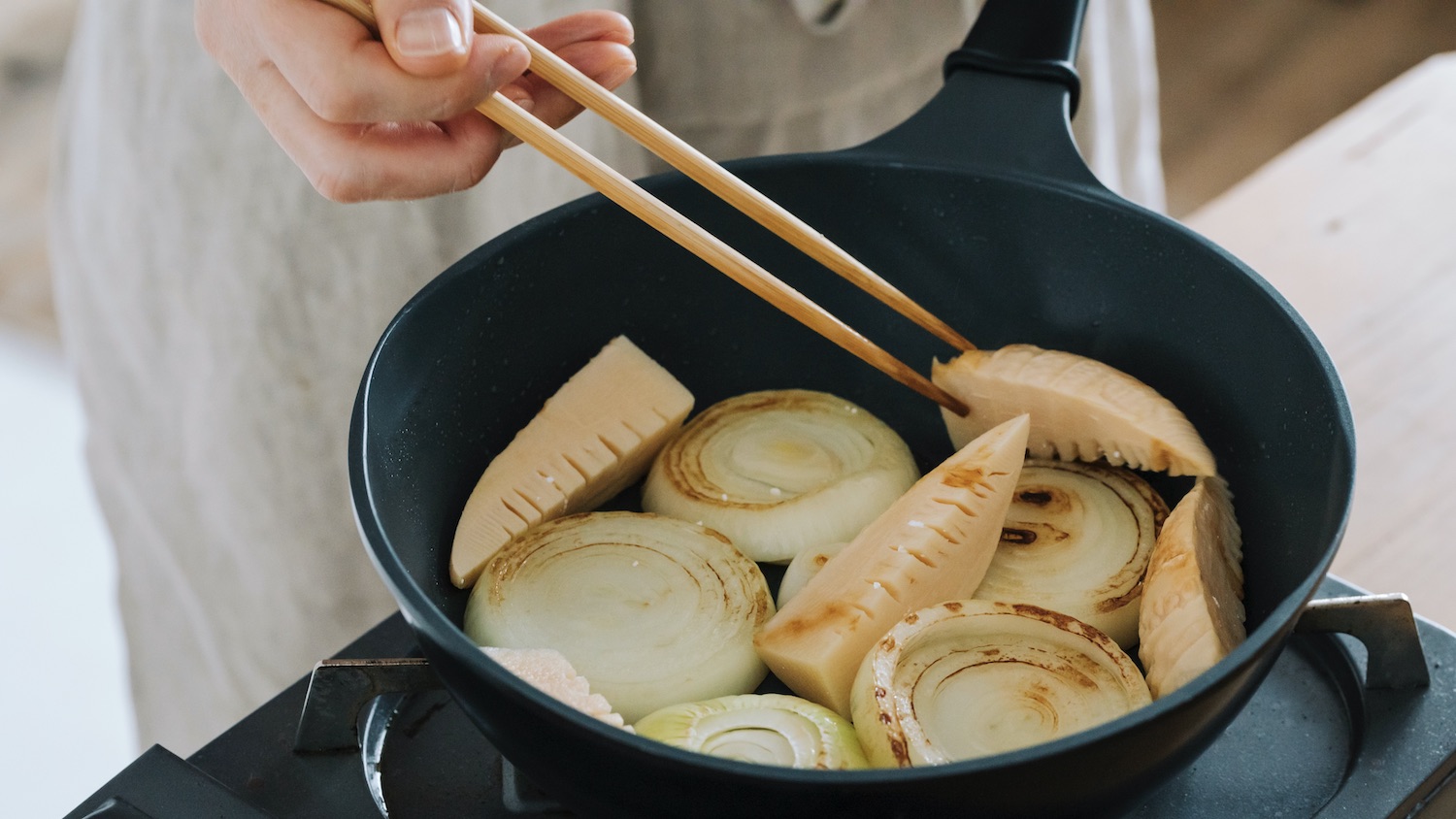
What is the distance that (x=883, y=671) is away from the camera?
56 cm

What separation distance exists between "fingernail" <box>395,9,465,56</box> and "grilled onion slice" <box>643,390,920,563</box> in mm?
291

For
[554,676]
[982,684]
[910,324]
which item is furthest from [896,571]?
[910,324]

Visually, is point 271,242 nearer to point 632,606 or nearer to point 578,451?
point 578,451

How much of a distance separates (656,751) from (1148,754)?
0.58 ft

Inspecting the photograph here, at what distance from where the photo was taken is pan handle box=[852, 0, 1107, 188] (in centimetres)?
77

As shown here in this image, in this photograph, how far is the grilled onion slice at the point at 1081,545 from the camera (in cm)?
66

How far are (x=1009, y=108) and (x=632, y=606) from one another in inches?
15.1

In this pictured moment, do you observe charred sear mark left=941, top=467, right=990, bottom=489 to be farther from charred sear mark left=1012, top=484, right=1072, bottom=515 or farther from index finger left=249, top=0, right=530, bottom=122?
index finger left=249, top=0, right=530, bottom=122

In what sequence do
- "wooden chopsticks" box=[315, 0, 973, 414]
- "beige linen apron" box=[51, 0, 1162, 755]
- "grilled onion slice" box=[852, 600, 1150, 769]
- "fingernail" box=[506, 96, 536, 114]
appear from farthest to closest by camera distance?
"beige linen apron" box=[51, 0, 1162, 755] < "fingernail" box=[506, 96, 536, 114] < "wooden chopsticks" box=[315, 0, 973, 414] < "grilled onion slice" box=[852, 600, 1150, 769]

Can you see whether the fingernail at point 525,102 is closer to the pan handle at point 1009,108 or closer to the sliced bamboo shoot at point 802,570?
the pan handle at point 1009,108

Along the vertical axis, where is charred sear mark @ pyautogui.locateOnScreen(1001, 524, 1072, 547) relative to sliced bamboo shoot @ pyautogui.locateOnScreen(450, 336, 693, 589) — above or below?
→ below

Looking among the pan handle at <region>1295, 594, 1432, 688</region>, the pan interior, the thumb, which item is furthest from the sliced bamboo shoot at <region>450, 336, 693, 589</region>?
the pan handle at <region>1295, 594, 1432, 688</region>

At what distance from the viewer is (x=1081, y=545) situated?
27.2 inches

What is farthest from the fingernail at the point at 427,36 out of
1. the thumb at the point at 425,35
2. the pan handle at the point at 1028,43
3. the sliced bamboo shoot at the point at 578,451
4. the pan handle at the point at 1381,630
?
the pan handle at the point at 1381,630
